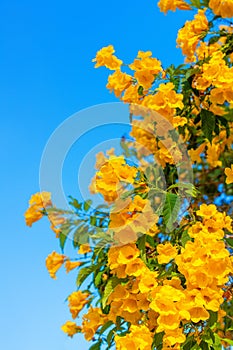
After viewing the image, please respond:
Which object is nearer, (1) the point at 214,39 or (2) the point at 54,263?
(1) the point at 214,39

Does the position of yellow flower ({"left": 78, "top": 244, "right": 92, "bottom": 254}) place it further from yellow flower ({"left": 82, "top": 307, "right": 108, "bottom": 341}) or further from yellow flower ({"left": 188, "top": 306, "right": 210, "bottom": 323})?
yellow flower ({"left": 188, "top": 306, "right": 210, "bottom": 323})

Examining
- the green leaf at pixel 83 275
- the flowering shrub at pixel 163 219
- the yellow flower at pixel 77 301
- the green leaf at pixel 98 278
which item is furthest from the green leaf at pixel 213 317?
the yellow flower at pixel 77 301

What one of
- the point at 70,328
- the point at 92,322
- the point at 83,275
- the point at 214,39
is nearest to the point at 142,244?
the point at 83,275

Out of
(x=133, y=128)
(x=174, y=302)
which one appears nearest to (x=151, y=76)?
(x=133, y=128)

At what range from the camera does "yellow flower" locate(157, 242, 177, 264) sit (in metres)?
2.05

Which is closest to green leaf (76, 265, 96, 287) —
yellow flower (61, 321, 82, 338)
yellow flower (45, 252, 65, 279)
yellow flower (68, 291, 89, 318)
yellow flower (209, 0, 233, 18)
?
yellow flower (68, 291, 89, 318)

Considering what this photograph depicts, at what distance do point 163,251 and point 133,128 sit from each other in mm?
1091

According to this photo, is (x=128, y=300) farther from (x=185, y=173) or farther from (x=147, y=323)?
(x=185, y=173)

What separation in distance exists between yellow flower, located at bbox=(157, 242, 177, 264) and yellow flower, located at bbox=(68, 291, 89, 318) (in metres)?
1.12

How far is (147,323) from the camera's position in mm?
2111

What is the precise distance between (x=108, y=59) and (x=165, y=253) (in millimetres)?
1073

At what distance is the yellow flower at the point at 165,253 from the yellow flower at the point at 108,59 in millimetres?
1010

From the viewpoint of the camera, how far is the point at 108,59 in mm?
2711

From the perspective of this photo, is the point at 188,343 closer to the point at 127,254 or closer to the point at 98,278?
the point at 127,254
